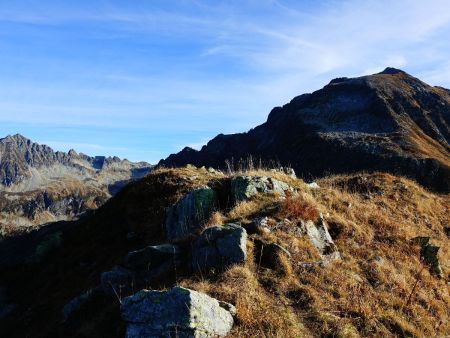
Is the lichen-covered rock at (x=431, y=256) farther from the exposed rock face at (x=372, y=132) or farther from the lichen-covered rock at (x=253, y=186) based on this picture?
the exposed rock face at (x=372, y=132)

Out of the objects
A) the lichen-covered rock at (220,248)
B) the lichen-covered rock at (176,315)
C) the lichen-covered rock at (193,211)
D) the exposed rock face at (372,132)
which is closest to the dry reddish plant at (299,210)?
the lichen-covered rock at (220,248)

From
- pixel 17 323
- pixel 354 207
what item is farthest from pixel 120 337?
pixel 17 323

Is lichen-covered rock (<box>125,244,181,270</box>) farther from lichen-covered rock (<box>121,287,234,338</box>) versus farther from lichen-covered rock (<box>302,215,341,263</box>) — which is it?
lichen-covered rock (<box>302,215,341,263</box>)

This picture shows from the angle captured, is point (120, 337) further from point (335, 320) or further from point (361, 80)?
point (361, 80)

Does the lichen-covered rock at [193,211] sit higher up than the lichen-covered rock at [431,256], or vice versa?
the lichen-covered rock at [193,211]

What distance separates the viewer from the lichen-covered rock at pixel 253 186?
51.7 ft

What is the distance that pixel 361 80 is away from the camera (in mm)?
192625

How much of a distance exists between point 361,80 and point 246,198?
630 feet

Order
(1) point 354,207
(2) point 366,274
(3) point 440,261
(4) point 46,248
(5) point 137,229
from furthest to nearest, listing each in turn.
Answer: (4) point 46,248 < (5) point 137,229 < (1) point 354,207 < (3) point 440,261 < (2) point 366,274

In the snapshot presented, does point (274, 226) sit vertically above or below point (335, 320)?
above

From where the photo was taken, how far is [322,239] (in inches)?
519

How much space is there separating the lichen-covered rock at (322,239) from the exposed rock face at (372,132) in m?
107

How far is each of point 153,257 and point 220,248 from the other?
266cm

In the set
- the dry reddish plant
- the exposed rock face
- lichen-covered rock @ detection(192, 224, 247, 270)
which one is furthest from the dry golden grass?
the exposed rock face
